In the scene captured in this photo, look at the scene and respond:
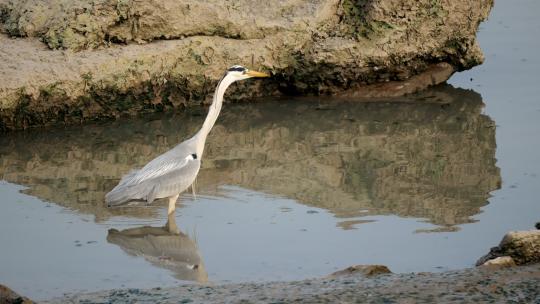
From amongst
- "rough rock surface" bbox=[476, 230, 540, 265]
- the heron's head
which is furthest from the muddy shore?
the heron's head

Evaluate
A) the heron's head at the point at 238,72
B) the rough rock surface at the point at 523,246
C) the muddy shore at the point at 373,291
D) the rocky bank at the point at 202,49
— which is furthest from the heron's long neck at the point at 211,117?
the rough rock surface at the point at 523,246

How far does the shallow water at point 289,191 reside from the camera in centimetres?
782

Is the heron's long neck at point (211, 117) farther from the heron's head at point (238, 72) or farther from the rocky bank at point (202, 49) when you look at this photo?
the rocky bank at point (202, 49)

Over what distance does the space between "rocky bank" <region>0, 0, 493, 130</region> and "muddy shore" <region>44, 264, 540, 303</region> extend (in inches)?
176

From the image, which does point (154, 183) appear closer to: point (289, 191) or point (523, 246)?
point (289, 191)

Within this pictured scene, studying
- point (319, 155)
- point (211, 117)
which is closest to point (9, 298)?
point (211, 117)

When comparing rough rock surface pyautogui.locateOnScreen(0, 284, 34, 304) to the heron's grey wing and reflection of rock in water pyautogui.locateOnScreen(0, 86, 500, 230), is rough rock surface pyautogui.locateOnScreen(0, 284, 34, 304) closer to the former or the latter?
the heron's grey wing

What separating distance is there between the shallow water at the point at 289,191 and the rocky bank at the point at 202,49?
250mm

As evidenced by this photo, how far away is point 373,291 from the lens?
6.54 m

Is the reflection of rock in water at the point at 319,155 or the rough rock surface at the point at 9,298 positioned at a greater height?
the reflection of rock in water at the point at 319,155

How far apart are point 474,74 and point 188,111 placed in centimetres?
366

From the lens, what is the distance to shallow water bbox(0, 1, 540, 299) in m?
7.82

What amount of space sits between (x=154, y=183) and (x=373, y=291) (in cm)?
290

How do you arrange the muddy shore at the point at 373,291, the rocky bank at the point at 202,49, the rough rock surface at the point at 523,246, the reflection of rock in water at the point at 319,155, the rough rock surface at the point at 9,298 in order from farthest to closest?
the rocky bank at the point at 202,49 < the reflection of rock in water at the point at 319,155 < the rough rock surface at the point at 523,246 < the muddy shore at the point at 373,291 < the rough rock surface at the point at 9,298
